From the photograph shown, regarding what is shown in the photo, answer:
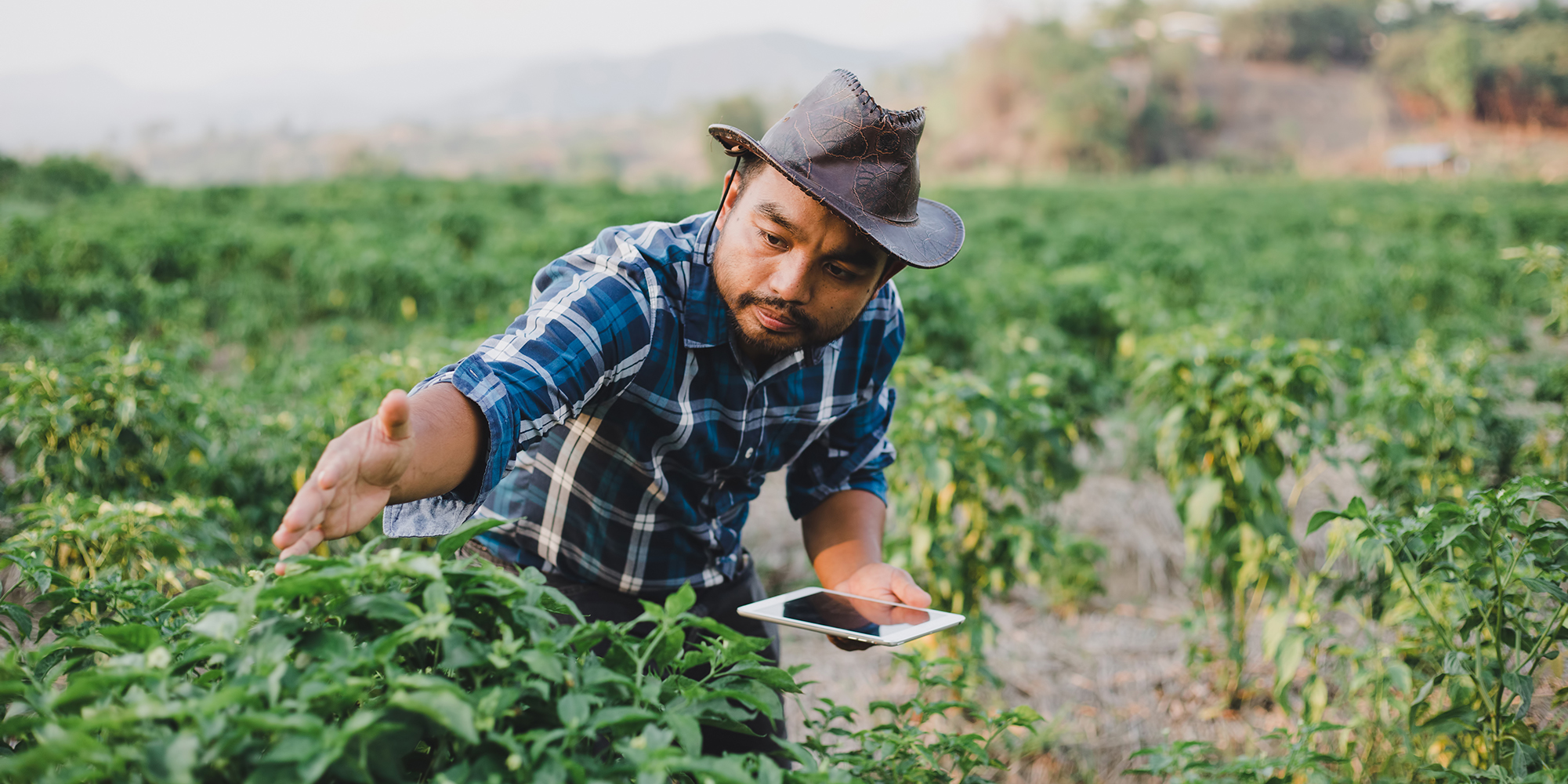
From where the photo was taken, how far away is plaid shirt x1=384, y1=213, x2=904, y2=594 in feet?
4.26

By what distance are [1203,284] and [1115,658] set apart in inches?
184

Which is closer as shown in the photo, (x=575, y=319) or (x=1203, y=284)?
(x=575, y=319)

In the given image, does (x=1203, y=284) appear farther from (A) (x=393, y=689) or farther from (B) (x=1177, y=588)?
(A) (x=393, y=689)

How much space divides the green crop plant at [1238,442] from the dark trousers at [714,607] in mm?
1594

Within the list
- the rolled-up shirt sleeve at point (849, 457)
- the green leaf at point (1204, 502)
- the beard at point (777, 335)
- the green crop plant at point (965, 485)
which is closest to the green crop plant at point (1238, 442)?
the green leaf at point (1204, 502)

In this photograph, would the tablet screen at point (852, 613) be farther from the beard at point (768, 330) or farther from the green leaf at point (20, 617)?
the green leaf at point (20, 617)

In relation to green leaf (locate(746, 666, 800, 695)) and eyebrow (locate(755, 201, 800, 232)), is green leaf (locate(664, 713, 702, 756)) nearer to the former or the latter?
green leaf (locate(746, 666, 800, 695))

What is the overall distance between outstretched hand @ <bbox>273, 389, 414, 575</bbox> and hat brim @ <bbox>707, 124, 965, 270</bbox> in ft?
2.20

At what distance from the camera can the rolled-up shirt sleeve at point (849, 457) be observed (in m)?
1.93

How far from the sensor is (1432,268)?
295 inches

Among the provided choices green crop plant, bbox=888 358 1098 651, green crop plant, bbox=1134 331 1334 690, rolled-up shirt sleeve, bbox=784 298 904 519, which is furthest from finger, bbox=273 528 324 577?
green crop plant, bbox=1134 331 1334 690

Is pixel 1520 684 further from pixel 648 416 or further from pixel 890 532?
pixel 890 532

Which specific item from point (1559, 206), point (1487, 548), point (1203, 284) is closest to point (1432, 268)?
point (1203, 284)

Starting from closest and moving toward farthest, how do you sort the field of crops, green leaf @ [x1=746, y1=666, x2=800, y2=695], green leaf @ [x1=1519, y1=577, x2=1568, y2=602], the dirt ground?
the field of crops → green leaf @ [x1=746, y1=666, x2=800, y2=695] → green leaf @ [x1=1519, y1=577, x2=1568, y2=602] → the dirt ground
